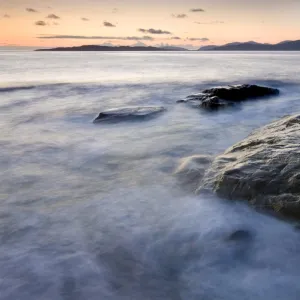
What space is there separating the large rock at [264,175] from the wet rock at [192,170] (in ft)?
0.66

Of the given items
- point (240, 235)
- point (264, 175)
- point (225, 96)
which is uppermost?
point (264, 175)

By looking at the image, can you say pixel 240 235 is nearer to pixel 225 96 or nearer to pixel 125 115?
pixel 125 115

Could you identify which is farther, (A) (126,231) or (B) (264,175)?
(B) (264,175)

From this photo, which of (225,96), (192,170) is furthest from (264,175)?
(225,96)

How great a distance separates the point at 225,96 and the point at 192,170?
7370 mm

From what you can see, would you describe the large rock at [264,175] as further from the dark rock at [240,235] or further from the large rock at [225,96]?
the large rock at [225,96]

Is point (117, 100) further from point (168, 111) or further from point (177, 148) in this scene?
point (177, 148)

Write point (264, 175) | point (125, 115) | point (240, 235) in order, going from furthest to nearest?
point (125, 115)
point (264, 175)
point (240, 235)

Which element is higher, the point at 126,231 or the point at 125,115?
the point at 125,115

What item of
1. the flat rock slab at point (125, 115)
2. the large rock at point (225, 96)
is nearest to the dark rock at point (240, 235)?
the flat rock slab at point (125, 115)

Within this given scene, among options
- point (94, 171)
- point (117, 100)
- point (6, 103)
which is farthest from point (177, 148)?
point (6, 103)

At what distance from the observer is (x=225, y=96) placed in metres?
11.9

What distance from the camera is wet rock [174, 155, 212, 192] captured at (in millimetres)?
4727

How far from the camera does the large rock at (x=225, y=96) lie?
10.9 meters
